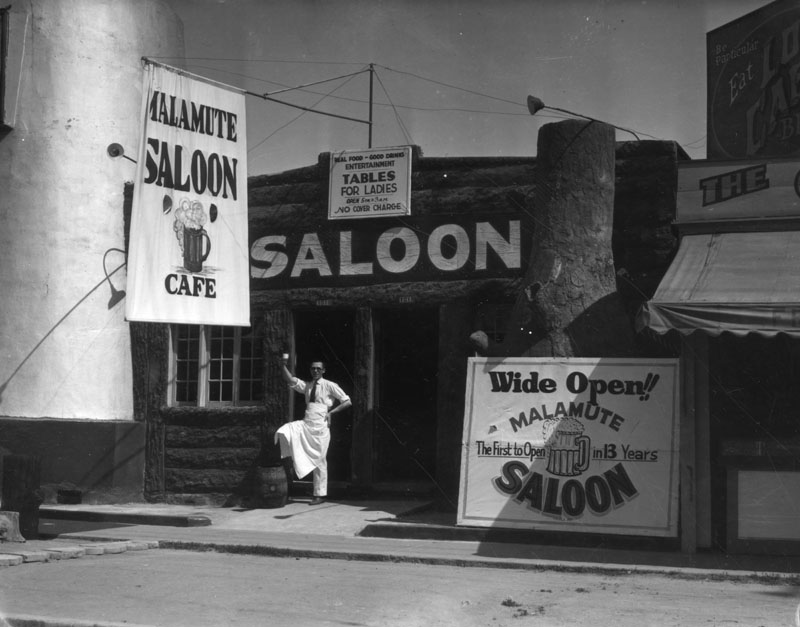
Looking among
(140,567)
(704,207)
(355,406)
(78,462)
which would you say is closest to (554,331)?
(704,207)

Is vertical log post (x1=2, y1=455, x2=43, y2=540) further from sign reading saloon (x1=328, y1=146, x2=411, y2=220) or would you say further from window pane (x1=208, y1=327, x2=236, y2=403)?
sign reading saloon (x1=328, y1=146, x2=411, y2=220)

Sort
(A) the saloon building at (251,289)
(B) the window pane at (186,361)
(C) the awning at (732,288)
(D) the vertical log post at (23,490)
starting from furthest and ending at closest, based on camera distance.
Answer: (B) the window pane at (186,361), (A) the saloon building at (251,289), (D) the vertical log post at (23,490), (C) the awning at (732,288)

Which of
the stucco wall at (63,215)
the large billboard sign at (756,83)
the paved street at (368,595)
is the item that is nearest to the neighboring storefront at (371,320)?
the stucco wall at (63,215)

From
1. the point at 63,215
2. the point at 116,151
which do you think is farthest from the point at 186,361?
the point at 116,151

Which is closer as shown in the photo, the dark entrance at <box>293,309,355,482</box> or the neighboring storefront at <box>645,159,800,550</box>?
the neighboring storefront at <box>645,159,800,550</box>

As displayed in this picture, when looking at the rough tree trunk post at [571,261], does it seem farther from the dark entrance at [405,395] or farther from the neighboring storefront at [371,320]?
the dark entrance at [405,395]

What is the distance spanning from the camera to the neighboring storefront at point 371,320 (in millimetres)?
14289

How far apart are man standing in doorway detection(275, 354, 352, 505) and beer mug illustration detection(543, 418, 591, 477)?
13.3ft

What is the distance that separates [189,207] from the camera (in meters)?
13.6

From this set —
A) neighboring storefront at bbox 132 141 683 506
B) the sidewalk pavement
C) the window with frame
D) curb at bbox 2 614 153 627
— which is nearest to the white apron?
the sidewalk pavement

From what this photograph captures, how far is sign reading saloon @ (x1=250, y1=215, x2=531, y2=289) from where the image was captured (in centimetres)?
1452

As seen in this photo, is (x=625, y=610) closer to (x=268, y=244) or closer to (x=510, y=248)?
(x=510, y=248)

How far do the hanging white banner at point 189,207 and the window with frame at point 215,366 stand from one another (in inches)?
86.1

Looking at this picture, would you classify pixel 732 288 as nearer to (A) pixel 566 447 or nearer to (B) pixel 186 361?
(A) pixel 566 447
